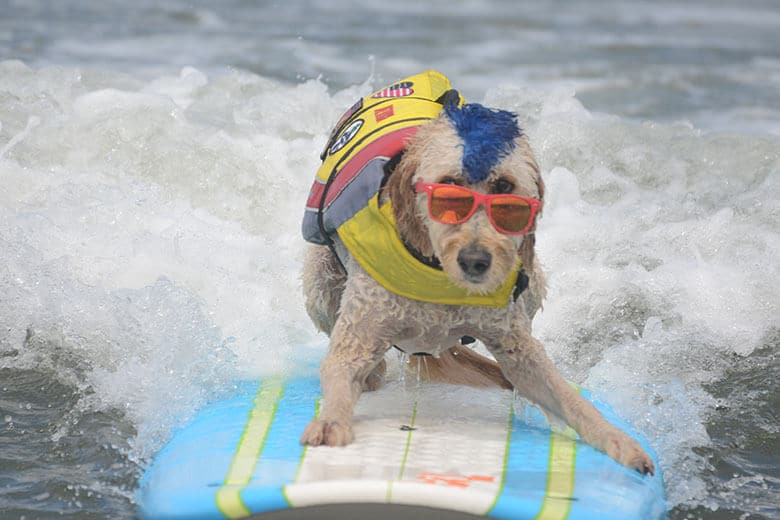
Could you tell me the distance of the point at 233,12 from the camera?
16.3 meters

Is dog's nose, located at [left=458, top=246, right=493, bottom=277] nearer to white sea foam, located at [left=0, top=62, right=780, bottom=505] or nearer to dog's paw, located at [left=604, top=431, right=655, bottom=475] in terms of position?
dog's paw, located at [left=604, top=431, right=655, bottom=475]

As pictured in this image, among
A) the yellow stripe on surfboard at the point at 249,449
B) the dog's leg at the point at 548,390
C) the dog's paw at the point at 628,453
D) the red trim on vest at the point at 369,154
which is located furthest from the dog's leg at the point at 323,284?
the dog's paw at the point at 628,453

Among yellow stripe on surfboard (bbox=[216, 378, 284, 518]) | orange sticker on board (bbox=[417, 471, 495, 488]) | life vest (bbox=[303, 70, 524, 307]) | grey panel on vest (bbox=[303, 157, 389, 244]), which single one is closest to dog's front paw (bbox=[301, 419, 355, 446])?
yellow stripe on surfboard (bbox=[216, 378, 284, 518])

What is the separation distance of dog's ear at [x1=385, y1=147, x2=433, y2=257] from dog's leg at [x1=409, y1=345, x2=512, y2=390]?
1009mm

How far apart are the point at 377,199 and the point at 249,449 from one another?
96cm

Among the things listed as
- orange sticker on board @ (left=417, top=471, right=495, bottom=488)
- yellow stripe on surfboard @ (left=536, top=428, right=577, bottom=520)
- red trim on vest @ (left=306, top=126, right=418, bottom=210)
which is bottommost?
yellow stripe on surfboard @ (left=536, top=428, right=577, bottom=520)

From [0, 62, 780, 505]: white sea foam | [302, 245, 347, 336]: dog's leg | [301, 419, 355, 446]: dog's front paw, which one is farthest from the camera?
[0, 62, 780, 505]: white sea foam

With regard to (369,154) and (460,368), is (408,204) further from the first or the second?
(460,368)

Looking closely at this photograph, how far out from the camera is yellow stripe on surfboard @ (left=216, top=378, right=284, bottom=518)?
342 centimetres

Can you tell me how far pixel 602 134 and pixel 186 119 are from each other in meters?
3.30

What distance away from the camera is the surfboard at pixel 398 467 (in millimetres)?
3354

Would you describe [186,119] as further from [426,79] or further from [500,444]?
[500,444]

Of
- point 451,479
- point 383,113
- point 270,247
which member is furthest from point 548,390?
point 270,247

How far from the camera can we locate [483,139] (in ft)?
11.2
